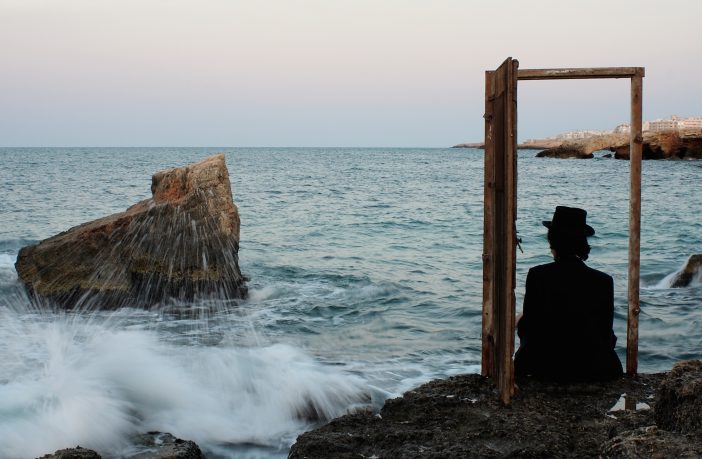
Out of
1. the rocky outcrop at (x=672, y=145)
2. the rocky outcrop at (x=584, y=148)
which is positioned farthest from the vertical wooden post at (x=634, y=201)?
the rocky outcrop at (x=584, y=148)

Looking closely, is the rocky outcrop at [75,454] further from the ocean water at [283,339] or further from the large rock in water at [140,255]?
the large rock in water at [140,255]

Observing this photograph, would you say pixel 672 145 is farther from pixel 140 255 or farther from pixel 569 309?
pixel 569 309

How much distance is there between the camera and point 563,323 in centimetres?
534

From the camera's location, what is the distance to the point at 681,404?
3.64 metres

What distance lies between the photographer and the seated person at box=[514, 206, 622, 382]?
5336 millimetres

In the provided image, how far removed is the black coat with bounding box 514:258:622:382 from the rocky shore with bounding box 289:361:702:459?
0.16 meters

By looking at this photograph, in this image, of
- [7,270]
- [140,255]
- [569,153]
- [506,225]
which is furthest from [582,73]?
[569,153]

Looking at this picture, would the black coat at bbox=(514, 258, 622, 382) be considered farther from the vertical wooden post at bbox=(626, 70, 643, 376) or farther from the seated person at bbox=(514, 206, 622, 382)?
the vertical wooden post at bbox=(626, 70, 643, 376)

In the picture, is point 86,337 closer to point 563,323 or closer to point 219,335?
point 219,335

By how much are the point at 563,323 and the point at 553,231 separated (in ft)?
2.31

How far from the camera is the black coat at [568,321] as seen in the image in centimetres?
533

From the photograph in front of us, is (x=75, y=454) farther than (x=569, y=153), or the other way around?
(x=569, y=153)

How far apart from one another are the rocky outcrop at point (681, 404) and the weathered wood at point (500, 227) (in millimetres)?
1257

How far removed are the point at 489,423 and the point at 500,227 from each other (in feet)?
4.81
